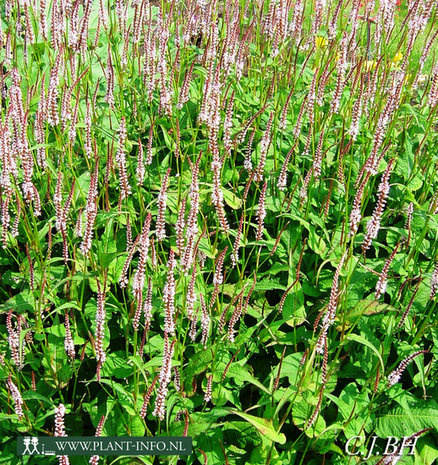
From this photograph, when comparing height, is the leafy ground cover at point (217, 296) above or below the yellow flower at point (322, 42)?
below

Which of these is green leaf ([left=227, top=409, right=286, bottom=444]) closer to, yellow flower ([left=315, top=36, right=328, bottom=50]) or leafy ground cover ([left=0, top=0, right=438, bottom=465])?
leafy ground cover ([left=0, top=0, right=438, bottom=465])

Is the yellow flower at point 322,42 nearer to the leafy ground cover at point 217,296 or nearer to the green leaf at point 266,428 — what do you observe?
the leafy ground cover at point 217,296

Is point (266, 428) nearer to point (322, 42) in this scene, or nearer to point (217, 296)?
point (217, 296)

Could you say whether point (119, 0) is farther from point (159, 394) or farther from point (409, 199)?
point (159, 394)

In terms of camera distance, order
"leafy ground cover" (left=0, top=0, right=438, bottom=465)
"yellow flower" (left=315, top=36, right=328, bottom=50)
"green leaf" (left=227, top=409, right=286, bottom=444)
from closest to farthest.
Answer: "green leaf" (left=227, top=409, right=286, bottom=444) → "leafy ground cover" (left=0, top=0, right=438, bottom=465) → "yellow flower" (left=315, top=36, right=328, bottom=50)

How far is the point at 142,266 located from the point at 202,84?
7.65 ft

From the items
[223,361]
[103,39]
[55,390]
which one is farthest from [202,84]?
[55,390]

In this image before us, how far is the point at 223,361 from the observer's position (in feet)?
9.98

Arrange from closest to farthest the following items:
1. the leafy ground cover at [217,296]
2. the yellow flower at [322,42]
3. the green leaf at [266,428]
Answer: the green leaf at [266,428] < the leafy ground cover at [217,296] < the yellow flower at [322,42]

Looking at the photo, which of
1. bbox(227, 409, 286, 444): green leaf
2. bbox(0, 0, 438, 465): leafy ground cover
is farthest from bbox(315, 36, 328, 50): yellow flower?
bbox(227, 409, 286, 444): green leaf

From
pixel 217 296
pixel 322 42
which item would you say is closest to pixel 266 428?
pixel 217 296

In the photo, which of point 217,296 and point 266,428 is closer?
point 266,428

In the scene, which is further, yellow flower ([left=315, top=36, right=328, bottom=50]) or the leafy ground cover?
yellow flower ([left=315, top=36, right=328, bottom=50])

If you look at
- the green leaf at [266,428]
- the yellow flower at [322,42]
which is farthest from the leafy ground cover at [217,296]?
the yellow flower at [322,42]
